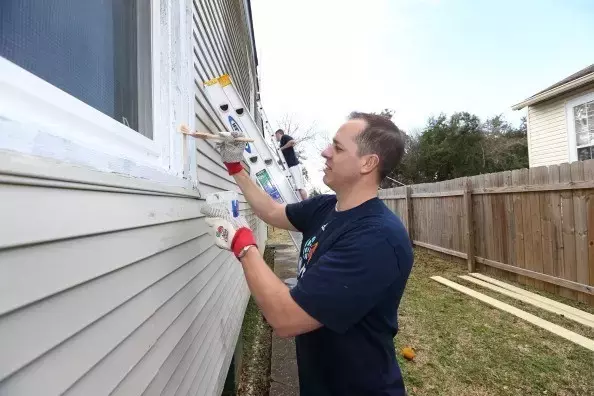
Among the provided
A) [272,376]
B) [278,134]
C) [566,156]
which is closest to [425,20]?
[566,156]

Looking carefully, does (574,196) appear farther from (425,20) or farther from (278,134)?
(425,20)

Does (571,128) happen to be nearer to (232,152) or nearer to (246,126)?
(246,126)

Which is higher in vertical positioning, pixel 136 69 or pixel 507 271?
pixel 136 69

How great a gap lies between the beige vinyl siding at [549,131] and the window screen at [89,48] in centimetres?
1251

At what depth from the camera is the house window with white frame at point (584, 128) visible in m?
10.4

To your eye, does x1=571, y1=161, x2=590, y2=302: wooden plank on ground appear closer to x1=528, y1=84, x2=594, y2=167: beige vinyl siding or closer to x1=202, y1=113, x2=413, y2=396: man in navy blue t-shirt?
x1=202, y1=113, x2=413, y2=396: man in navy blue t-shirt

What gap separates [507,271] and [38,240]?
7.05 meters

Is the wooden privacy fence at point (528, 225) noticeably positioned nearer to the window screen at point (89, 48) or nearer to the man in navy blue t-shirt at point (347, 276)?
the man in navy blue t-shirt at point (347, 276)

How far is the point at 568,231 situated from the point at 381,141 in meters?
4.70

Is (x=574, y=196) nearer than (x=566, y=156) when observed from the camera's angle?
Yes

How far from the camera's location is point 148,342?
1.42 m

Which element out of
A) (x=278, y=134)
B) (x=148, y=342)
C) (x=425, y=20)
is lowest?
(x=148, y=342)

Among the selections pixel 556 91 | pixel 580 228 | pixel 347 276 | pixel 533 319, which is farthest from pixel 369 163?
pixel 556 91

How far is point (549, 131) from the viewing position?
39.0 feet
